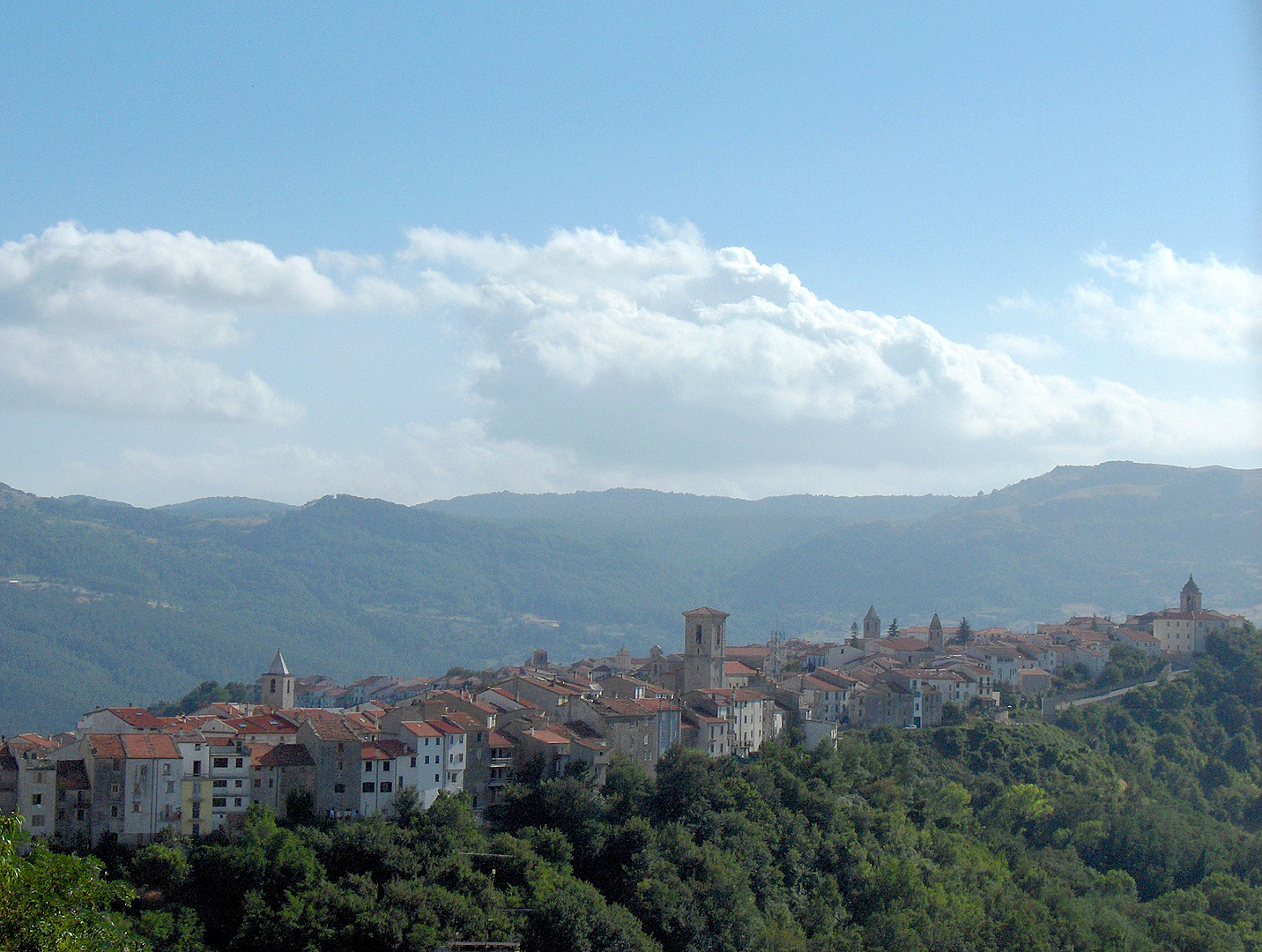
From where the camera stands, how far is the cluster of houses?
37312 millimetres

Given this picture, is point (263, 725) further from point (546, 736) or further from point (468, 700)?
point (546, 736)

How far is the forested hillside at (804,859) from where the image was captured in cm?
3562

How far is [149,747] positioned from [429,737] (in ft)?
25.6

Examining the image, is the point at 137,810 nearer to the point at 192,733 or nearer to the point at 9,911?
the point at 192,733

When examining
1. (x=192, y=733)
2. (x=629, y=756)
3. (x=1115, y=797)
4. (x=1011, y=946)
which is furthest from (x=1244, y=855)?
(x=192, y=733)

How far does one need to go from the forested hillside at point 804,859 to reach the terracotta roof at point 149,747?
2387mm

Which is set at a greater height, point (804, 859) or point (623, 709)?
point (623, 709)

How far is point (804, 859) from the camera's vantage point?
4722 cm

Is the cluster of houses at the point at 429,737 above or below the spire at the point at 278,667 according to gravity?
below

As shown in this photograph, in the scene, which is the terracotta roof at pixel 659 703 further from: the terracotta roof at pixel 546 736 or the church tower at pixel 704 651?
the church tower at pixel 704 651

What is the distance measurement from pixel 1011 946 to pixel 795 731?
13.8 meters

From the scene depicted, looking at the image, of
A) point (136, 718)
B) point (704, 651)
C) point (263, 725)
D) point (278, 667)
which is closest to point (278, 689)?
point (278, 667)

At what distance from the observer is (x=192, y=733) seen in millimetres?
39469

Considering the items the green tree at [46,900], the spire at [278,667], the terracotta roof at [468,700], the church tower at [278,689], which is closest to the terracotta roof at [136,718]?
the terracotta roof at [468,700]
